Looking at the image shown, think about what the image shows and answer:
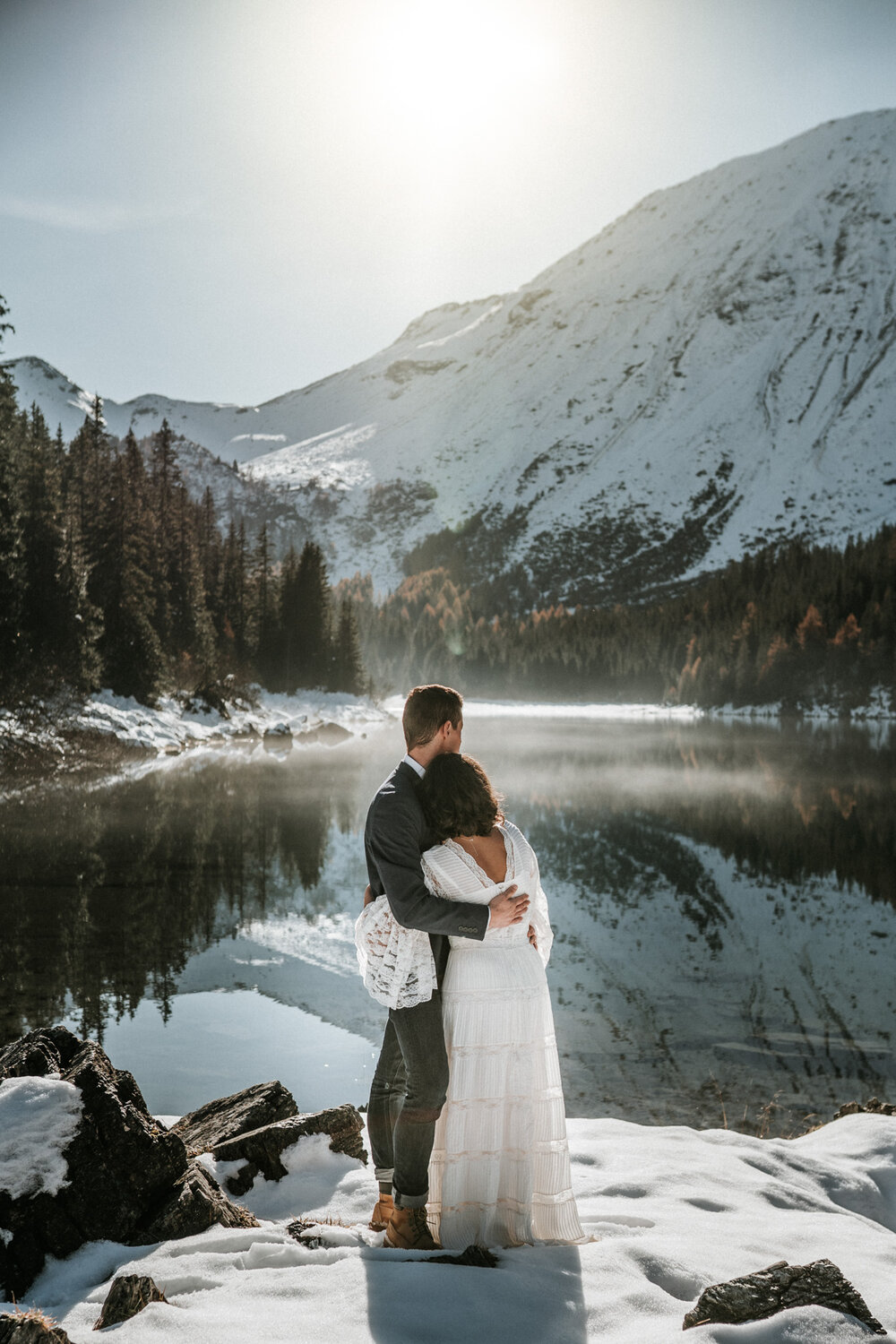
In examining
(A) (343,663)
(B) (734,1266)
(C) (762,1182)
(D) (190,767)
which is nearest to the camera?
(B) (734,1266)

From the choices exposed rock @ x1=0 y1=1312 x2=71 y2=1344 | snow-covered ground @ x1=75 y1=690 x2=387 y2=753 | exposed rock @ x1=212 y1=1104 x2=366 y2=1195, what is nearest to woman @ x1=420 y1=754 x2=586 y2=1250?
exposed rock @ x1=212 y1=1104 x2=366 y2=1195

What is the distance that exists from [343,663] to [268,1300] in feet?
236

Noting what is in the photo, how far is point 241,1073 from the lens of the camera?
8102 mm

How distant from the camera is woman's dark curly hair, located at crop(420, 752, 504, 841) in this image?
14.1ft

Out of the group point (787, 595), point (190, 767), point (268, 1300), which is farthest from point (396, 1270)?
A: point (787, 595)

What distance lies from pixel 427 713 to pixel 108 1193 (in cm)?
268

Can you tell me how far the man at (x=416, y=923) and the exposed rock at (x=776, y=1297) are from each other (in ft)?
4.49

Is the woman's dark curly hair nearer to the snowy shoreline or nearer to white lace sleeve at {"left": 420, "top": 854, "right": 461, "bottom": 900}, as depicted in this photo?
white lace sleeve at {"left": 420, "top": 854, "right": 461, "bottom": 900}

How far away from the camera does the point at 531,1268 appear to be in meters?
3.81

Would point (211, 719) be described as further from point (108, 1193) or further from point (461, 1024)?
point (461, 1024)

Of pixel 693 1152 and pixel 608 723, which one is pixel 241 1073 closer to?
pixel 693 1152

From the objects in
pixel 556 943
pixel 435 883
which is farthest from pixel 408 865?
pixel 556 943

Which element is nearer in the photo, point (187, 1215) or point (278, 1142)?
point (187, 1215)

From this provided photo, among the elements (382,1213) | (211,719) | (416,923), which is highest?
(416,923)
